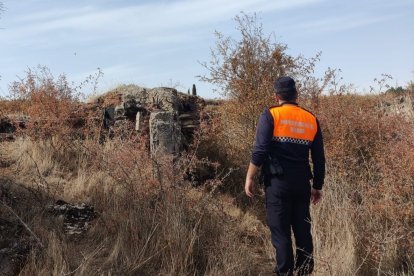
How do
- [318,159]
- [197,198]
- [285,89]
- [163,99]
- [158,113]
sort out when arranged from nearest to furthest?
1. [285,89]
2. [318,159]
3. [197,198]
4. [158,113]
5. [163,99]

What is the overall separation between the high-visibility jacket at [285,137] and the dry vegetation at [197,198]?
1.10 metres

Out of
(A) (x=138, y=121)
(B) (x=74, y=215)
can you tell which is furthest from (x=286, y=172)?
(A) (x=138, y=121)

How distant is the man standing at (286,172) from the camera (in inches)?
187

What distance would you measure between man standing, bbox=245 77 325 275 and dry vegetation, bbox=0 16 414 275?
40 centimetres

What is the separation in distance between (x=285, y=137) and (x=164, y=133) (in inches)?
196

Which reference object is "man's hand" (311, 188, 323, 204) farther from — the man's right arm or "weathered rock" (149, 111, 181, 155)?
"weathered rock" (149, 111, 181, 155)

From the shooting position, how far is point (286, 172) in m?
4.77

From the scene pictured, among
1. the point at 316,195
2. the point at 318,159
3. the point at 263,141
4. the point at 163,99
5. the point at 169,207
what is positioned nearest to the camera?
the point at 263,141

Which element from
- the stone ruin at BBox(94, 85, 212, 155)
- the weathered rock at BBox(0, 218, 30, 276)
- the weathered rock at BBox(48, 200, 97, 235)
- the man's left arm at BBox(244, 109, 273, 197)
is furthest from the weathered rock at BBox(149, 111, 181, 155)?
the man's left arm at BBox(244, 109, 273, 197)

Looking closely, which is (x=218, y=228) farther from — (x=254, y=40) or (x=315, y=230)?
(x=254, y=40)

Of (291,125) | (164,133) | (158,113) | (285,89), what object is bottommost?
(164,133)

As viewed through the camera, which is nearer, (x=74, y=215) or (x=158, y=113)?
(x=74, y=215)

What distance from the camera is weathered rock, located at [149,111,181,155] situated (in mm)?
9438

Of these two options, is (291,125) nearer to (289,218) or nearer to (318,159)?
(318,159)
